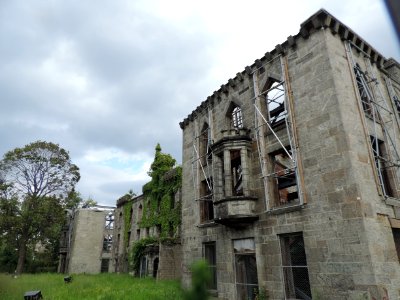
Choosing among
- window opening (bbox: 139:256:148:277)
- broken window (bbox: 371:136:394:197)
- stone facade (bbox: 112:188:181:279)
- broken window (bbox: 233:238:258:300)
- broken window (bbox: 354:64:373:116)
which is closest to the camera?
broken window (bbox: 371:136:394:197)

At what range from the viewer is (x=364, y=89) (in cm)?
1177

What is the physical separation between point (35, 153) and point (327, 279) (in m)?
32.2

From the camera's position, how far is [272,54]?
1315 centimetres

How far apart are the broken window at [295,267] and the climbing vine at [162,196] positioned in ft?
43.7

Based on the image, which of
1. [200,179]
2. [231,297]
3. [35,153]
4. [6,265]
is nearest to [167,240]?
[200,179]

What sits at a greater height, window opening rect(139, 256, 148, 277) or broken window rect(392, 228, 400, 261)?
broken window rect(392, 228, 400, 261)

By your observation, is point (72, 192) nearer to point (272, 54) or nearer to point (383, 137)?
point (272, 54)

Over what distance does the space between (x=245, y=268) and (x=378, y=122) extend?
826 centimetres

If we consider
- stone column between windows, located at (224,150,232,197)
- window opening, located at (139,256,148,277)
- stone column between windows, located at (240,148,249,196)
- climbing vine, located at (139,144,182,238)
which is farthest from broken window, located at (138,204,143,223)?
stone column between windows, located at (240,148,249,196)

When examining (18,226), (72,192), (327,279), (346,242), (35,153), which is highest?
(35,153)

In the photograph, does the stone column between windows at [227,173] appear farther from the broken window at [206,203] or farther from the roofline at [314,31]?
the roofline at [314,31]

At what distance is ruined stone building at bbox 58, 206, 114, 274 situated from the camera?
37.1 m

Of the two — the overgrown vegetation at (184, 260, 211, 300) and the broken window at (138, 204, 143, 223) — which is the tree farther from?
the overgrown vegetation at (184, 260, 211, 300)

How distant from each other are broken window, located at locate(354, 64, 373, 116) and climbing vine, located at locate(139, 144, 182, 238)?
50.2 feet
